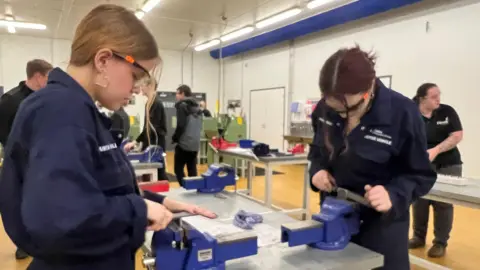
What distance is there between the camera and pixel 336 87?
42.6 inches

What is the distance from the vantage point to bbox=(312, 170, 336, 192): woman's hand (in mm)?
1314

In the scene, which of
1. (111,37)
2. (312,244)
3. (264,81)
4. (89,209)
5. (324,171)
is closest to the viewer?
(89,209)

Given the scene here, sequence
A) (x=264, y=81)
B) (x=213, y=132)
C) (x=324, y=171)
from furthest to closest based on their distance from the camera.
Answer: (x=264, y=81)
(x=213, y=132)
(x=324, y=171)

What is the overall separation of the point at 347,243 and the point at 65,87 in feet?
3.15

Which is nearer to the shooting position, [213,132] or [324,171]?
[324,171]

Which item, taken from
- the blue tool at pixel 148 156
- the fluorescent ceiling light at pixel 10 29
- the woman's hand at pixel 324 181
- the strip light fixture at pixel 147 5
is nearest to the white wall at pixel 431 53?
the blue tool at pixel 148 156

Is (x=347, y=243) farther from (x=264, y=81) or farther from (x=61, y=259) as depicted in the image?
(x=264, y=81)

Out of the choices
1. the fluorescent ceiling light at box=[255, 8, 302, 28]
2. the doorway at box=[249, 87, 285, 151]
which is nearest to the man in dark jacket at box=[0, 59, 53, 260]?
the fluorescent ceiling light at box=[255, 8, 302, 28]

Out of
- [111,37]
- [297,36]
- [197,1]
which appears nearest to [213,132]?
[197,1]

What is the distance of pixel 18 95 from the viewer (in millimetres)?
2748

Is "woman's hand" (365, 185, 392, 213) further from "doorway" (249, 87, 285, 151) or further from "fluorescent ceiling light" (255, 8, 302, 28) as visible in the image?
"doorway" (249, 87, 285, 151)

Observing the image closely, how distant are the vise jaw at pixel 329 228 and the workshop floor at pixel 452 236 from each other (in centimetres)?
170

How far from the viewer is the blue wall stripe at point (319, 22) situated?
16.9 feet

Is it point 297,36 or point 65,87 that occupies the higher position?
point 297,36
